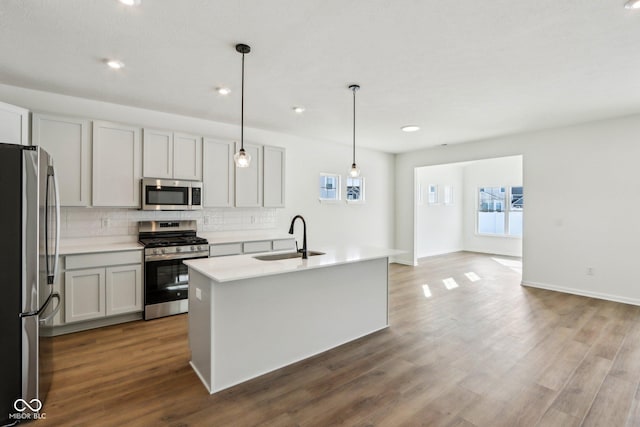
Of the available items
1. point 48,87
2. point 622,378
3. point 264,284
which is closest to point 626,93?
point 622,378

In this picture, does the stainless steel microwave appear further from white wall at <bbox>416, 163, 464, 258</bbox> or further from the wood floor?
white wall at <bbox>416, 163, 464, 258</bbox>

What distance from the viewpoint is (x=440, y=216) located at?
895cm

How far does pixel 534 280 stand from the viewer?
5332mm

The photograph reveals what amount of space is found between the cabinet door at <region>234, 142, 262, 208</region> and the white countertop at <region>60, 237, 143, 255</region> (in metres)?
1.48

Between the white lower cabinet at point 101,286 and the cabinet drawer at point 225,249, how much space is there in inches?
33.6

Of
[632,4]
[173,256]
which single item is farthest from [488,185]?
[173,256]

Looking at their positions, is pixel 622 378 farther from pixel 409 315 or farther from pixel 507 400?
pixel 409 315

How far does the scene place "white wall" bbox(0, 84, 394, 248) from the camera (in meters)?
3.72

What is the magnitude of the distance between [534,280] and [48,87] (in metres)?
7.28

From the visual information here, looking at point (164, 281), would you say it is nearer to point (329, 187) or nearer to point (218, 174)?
point (218, 174)

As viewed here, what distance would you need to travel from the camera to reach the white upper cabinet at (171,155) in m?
3.92

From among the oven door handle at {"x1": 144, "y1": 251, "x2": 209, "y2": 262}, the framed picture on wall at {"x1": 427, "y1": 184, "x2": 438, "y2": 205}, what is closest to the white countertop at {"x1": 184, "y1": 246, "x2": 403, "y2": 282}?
the oven door handle at {"x1": 144, "y1": 251, "x2": 209, "y2": 262}

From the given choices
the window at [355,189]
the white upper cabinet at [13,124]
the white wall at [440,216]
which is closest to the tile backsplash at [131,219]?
the white upper cabinet at [13,124]

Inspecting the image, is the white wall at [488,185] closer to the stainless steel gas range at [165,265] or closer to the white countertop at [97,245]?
the stainless steel gas range at [165,265]
